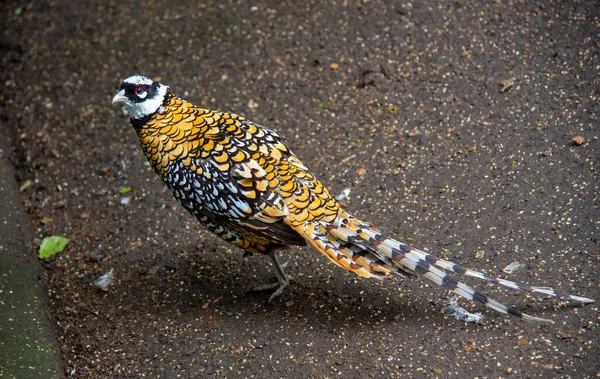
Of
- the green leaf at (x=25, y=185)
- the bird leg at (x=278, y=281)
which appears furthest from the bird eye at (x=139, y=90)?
the green leaf at (x=25, y=185)

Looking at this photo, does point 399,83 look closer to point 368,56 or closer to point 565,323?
point 368,56

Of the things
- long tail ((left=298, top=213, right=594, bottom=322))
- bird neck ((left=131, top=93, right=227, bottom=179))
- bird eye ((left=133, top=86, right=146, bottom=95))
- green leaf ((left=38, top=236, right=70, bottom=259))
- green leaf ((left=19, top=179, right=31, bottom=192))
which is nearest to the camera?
long tail ((left=298, top=213, right=594, bottom=322))

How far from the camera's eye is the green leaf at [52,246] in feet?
18.0

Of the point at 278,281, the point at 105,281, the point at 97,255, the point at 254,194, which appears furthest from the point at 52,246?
the point at 254,194

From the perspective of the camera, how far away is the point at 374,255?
4102 millimetres

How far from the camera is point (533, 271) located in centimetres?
421

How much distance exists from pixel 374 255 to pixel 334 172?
145cm

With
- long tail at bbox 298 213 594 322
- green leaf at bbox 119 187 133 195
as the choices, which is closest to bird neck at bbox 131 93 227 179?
long tail at bbox 298 213 594 322

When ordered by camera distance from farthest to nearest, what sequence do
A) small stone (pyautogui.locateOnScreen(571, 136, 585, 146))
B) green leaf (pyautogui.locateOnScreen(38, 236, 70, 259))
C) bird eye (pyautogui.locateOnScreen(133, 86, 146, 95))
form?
green leaf (pyautogui.locateOnScreen(38, 236, 70, 259)) < small stone (pyautogui.locateOnScreen(571, 136, 585, 146)) < bird eye (pyautogui.locateOnScreen(133, 86, 146, 95))

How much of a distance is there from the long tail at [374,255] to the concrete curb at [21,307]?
6.91 feet

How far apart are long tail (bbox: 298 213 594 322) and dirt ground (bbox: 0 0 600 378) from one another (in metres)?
0.31

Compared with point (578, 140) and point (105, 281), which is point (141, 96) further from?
point (578, 140)

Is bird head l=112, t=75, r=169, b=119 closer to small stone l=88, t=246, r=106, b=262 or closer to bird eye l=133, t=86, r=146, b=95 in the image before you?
bird eye l=133, t=86, r=146, b=95

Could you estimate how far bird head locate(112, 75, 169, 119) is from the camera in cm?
443
